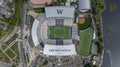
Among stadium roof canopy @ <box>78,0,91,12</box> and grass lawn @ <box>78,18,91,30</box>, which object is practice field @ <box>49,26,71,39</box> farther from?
stadium roof canopy @ <box>78,0,91,12</box>

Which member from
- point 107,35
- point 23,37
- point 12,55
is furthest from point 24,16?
point 107,35

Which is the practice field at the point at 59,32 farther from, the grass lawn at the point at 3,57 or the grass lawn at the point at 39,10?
the grass lawn at the point at 3,57

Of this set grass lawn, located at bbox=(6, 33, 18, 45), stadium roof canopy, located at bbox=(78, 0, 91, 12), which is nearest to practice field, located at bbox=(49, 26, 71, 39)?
stadium roof canopy, located at bbox=(78, 0, 91, 12)

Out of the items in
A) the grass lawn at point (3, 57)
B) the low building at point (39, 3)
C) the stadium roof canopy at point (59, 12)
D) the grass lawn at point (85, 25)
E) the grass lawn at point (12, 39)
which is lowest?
the grass lawn at point (3, 57)

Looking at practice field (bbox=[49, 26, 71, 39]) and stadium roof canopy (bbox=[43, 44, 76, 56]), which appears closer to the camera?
stadium roof canopy (bbox=[43, 44, 76, 56])

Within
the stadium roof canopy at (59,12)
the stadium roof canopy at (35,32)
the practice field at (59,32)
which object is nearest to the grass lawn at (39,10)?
the stadium roof canopy at (59,12)

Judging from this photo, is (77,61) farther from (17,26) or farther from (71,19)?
(17,26)

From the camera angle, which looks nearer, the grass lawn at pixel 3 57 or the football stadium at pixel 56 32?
the football stadium at pixel 56 32
